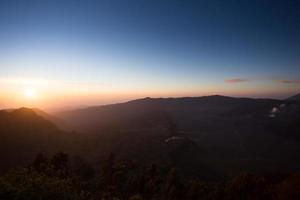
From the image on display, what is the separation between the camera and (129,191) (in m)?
51.6

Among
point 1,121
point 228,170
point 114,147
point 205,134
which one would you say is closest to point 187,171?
point 228,170

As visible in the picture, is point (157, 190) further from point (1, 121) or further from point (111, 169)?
point (1, 121)

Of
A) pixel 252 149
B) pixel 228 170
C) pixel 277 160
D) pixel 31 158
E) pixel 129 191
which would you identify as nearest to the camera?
pixel 129 191

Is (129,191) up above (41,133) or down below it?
below

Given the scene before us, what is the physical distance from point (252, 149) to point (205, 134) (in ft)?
139

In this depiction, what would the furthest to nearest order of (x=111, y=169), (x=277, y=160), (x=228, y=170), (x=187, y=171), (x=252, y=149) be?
(x=252, y=149), (x=277, y=160), (x=228, y=170), (x=187, y=171), (x=111, y=169)

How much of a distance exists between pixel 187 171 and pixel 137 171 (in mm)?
32025

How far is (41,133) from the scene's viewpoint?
334ft

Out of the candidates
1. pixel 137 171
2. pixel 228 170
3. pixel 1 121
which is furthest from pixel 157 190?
pixel 1 121

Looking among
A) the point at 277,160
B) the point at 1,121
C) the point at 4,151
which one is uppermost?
the point at 1,121

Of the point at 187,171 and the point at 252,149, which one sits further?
the point at 252,149

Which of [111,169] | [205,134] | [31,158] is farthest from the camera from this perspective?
[205,134]

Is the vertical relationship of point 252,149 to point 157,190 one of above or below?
below

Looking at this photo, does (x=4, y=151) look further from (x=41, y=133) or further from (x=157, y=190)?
(x=157, y=190)
